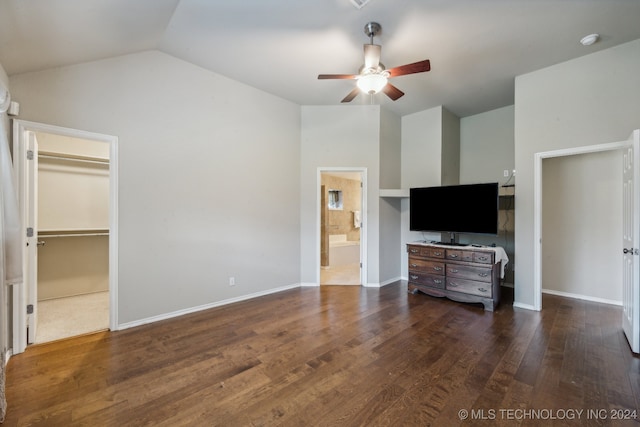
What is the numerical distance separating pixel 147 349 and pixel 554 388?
11.1 feet

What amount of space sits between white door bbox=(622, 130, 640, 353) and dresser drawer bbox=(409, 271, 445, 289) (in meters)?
1.83

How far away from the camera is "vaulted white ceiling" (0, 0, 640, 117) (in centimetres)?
222

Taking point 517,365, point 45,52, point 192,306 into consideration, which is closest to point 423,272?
point 517,365

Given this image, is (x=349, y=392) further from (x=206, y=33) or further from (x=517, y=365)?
(x=206, y=33)

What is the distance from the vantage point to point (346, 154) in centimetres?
476

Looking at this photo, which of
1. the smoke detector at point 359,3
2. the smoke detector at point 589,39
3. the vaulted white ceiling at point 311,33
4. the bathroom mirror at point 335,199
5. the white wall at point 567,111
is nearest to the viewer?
the vaulted white ceiling at point 311,33

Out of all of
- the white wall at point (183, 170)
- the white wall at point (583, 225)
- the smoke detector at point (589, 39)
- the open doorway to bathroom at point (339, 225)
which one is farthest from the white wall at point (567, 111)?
the white wall at point (183, 170)

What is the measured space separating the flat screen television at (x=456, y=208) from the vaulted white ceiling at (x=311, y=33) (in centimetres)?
158

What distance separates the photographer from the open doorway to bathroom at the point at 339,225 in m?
6.38

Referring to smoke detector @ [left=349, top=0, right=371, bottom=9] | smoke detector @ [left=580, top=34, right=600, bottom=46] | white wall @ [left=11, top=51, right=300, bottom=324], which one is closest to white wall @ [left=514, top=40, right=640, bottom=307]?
smoke detector @ [left=580, top=34, right=600, bottom=46]

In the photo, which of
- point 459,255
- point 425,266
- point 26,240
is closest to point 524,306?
point 459,255

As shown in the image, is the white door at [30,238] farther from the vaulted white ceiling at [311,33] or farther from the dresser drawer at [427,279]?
the dresser drawer at [427,279]

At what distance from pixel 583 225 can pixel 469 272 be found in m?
1.90

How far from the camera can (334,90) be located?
4141 millimetres
